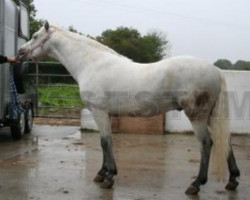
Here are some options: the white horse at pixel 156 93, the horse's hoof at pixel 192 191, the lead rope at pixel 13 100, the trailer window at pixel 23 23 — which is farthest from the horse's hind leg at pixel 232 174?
the trailer window at pixel 23 23

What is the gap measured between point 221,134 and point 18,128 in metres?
5.36

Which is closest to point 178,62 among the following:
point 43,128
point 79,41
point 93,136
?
point 79,41

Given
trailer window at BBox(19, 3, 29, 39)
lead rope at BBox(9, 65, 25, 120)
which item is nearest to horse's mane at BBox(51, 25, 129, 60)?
lead rope at BBox(9, 65, 25, 120)

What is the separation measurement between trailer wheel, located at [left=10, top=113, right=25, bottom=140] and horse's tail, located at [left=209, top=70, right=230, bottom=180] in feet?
16.6

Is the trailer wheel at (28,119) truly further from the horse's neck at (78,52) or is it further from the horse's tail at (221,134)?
the horse's tail at (221,134)

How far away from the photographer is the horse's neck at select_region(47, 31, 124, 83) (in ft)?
18.9

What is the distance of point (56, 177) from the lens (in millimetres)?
5980

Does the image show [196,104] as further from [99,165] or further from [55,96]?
[55,96]

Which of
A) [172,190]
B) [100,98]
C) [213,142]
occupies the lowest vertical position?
[172,190]

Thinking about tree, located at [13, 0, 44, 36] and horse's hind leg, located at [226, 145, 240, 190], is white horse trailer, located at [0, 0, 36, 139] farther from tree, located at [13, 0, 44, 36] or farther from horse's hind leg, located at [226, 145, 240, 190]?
tree, located at [13, 0, 44, 36]

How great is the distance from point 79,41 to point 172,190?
7.36 feet

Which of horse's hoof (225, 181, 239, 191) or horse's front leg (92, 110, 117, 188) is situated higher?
horse's front leg (92, 110, 117, 188)

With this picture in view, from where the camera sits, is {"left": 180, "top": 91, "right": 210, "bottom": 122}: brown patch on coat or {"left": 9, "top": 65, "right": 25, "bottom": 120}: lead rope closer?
{"left": 180, "top": 91, "right": 210, "bottom": 122}: brown patch on coat

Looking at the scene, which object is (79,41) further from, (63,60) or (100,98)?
(100,98)
